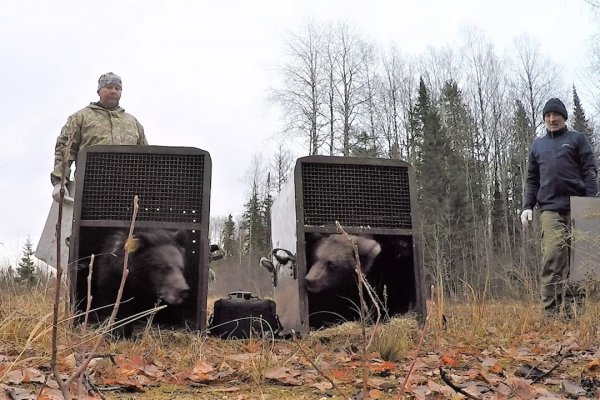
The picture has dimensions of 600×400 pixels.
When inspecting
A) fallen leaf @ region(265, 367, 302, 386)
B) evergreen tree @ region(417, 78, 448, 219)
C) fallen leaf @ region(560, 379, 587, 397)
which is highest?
evergreen tree @ region(417, 78, 448, 219)

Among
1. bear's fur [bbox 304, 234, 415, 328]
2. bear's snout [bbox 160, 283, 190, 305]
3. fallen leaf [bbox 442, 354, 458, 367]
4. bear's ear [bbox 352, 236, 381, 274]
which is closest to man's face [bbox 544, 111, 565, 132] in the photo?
bear's fur [bbox 304, 234, 415, 328]

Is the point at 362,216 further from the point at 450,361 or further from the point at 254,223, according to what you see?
the point at 254,223

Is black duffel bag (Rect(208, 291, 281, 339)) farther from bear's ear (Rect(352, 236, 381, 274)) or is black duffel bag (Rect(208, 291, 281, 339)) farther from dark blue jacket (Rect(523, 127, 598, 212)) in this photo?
dark blue jacket (Rect(523, 127, 598, 212))

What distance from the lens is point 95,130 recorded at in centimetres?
389

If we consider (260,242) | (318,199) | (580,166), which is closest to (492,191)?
(260,242)

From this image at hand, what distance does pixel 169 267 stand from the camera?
313cm

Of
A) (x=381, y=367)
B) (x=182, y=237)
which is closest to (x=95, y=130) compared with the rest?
(x=182, y=237)

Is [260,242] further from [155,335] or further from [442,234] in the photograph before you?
[155,335]

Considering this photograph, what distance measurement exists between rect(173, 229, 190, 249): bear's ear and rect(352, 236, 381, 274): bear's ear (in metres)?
0.97

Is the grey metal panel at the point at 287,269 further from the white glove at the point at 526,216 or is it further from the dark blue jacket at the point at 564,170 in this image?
the dark blue jacket at the point at 564,170

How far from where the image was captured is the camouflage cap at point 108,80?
158 inches

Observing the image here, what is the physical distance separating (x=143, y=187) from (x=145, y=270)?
467 millimetres

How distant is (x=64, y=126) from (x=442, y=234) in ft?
68.2

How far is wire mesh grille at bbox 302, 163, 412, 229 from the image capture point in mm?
3318
